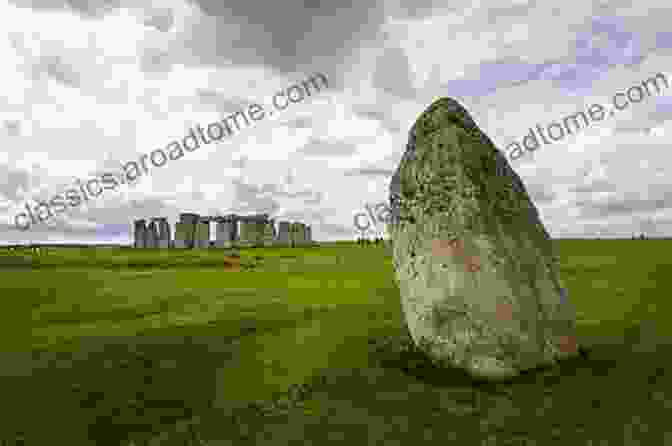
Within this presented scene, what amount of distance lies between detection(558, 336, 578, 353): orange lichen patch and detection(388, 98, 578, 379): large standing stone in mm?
18

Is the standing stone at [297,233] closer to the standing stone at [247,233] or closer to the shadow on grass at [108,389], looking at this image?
the standing stone at [247,233]

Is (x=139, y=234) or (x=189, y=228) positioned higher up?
(x=189, y=228)

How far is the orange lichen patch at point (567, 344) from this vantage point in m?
7.31

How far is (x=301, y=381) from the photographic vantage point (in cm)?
870

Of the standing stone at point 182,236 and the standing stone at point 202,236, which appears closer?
the standing stone at point 182,236

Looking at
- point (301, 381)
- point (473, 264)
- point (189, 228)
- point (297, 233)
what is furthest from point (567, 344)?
point (297, 233)

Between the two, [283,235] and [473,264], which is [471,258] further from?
[283,235]

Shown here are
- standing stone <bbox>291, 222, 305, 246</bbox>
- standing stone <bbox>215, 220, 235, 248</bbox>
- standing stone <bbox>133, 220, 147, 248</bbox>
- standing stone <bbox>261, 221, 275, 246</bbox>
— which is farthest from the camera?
standing stone <bbox>291, 222, 305, 246</bbox>

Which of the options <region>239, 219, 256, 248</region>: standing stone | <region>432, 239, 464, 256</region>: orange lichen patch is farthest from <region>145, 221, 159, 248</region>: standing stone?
<region>432, 239, 464, 256</region>: orange lichen patch

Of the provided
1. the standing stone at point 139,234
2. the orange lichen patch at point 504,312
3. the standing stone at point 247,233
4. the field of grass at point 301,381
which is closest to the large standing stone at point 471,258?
the orange lichen patch at point 504,312

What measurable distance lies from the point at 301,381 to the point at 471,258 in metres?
3.70

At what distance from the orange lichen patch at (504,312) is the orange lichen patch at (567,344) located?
0.99 meters

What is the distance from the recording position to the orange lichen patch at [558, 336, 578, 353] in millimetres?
7311

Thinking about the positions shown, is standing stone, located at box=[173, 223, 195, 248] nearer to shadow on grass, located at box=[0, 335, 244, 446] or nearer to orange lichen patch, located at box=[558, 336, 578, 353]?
shadow on grass, located at box=[0, 335, 244, 446]
